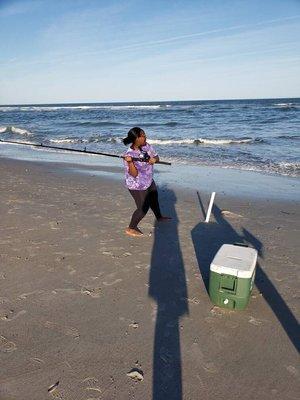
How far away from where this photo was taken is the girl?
5844mm

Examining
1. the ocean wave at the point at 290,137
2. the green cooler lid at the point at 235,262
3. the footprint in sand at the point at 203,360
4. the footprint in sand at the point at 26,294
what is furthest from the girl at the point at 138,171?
the ocean wave at the point at 290,137

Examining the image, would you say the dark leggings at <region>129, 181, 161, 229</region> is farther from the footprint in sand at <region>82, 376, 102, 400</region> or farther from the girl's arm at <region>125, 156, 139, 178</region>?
the footprint in sand at <region>82, 376, 102, 400</region>

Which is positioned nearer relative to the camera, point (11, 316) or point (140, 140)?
point (11, 316)

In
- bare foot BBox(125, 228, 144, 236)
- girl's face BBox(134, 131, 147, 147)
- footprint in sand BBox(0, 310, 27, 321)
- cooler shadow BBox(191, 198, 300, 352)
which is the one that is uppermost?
girl's face BBox(134, 131, 147, 147)

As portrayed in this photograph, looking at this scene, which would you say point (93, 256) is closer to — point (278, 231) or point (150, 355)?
point (150, 355)

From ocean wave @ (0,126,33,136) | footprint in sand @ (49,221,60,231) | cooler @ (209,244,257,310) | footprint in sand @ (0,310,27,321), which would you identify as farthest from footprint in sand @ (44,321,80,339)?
ocean wave @ (0,126,33,136)

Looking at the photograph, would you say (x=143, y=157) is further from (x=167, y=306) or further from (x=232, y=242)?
(x=167, y=306)

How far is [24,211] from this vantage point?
23.6 ft

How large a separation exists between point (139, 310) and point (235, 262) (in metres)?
1.10

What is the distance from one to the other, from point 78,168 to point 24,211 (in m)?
5.77

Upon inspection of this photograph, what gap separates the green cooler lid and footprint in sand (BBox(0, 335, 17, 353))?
1.94 m

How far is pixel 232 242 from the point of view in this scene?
19.5ft

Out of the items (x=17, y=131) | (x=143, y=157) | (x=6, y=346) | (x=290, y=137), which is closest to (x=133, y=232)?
(x=143, y=157)

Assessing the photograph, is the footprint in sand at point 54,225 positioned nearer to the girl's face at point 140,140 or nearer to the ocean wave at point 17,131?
the girl's face at point 140,140
